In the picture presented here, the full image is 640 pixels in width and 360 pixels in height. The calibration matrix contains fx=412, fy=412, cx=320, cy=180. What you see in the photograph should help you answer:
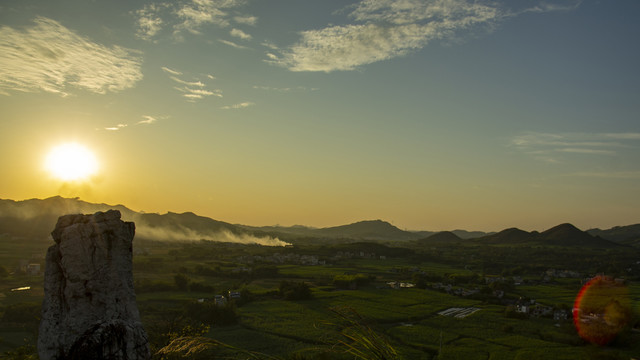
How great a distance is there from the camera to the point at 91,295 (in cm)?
699

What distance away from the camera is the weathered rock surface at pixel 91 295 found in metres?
6.44

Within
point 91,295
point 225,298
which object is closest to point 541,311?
point 225,298

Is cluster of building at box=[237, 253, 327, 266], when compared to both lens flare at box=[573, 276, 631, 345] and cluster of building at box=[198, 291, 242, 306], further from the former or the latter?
lens flare at box=[573, 276, 631, 345]

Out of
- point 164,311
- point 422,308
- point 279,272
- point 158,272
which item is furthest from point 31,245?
point 422,308

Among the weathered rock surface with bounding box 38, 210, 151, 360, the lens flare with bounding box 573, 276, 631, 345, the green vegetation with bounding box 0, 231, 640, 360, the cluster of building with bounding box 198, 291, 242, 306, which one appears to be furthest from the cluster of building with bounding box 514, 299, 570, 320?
the weathered rock surface with bounding box 38, 210, 151, 360

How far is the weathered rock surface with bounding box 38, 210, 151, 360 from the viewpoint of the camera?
644cm

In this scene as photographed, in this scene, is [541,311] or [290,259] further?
[290,259]

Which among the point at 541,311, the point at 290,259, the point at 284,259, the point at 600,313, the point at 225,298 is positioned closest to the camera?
the point at 600,313

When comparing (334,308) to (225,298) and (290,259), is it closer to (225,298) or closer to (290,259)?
(225,298)

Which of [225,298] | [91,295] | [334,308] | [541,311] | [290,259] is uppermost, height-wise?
[334,308]

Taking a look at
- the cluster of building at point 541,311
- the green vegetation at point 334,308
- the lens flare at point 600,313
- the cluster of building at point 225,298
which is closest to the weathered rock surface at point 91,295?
the green vegetation at point 334,308

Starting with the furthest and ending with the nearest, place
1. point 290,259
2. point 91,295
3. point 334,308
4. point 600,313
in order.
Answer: point 290,259
point 600,313
point 91,295
point 334,308

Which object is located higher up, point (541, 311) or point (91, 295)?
point (91, 295)

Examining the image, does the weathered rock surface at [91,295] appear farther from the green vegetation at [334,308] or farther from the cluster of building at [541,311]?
the cluster of building at [541,311]
